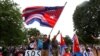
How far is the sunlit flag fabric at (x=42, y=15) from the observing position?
17000mm

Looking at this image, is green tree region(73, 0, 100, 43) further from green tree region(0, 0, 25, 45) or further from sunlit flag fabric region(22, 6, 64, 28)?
sunlit flag fabric region(22, 6, 64, 28)

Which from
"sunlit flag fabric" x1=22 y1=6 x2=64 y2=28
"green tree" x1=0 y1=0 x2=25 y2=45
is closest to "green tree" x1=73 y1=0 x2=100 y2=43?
"green tree" x1=0 y1=0 x2=25 y2=45

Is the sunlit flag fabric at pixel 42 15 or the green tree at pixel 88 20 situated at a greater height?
the green tree at pixel 88 20

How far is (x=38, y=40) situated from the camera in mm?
18141

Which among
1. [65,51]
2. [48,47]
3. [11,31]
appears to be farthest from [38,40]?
[11,31]

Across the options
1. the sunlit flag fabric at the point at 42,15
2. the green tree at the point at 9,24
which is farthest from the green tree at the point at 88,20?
the sunlit flag fabric at the point at 42,15

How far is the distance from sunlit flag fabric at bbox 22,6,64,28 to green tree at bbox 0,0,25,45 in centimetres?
5361

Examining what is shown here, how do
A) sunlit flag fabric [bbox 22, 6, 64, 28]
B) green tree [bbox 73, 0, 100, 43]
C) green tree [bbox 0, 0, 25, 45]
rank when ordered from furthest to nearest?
green tree [bbox 73, 0, 100, 43] < green tree [bbox 0, 0, 25, 45] < sunlit flag fabric [bbox 22, 6, 64, 28]

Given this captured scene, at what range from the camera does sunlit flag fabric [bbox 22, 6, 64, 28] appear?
17.0 meters

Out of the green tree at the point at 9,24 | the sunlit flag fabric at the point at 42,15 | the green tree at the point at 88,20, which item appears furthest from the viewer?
the green tree at the point at 88,20

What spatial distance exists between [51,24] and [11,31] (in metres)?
55.4

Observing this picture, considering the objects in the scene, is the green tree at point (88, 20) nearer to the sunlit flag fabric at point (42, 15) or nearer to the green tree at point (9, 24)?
the green tree at point (9, 24)

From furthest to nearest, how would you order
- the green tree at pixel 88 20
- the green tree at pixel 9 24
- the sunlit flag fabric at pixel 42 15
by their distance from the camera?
the green tree at pixel 88 20
the green tree at pixel 9 24
the sunlit flag fabric at pixel 42 15

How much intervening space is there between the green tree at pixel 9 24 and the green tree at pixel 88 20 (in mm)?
9795
